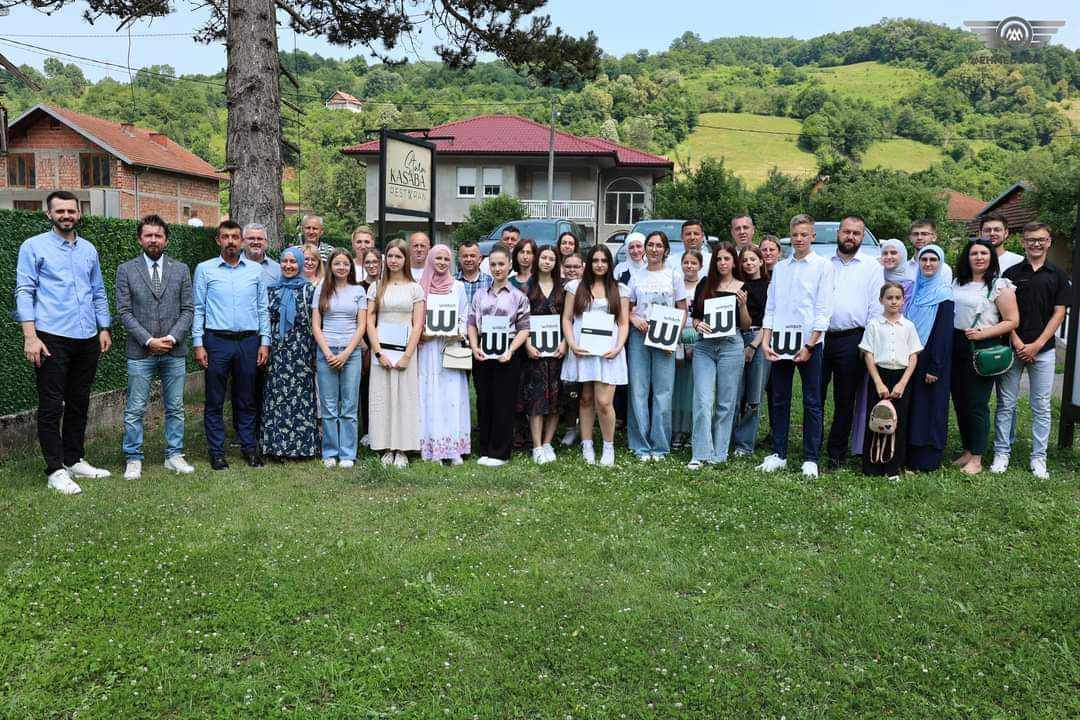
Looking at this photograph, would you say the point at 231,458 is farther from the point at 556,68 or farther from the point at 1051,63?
the point at 1051,63

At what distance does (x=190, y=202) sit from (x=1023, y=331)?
180ft

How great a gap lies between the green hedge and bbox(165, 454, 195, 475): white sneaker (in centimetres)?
153

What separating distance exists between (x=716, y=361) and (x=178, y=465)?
4846 millimetres

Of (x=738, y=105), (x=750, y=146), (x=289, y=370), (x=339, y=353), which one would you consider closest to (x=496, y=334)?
(x=339, y=353)

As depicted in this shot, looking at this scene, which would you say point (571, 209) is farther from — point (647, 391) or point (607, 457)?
point (607, 457)

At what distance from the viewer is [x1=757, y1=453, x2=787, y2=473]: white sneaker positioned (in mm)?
7453

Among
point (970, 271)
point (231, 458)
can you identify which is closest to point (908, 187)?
point (970, 271)

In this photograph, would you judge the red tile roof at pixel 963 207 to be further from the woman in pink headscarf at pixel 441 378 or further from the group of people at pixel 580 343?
the woman in pink headscarf at pixel 441 378

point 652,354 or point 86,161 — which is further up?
point 86,161

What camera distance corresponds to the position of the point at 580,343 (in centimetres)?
779

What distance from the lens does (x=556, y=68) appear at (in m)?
13.0

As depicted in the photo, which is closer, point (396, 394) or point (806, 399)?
point (806, 399)

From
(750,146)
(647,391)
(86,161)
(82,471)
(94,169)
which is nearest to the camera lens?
(82,471)

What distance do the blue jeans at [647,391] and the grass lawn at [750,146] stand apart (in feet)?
217
